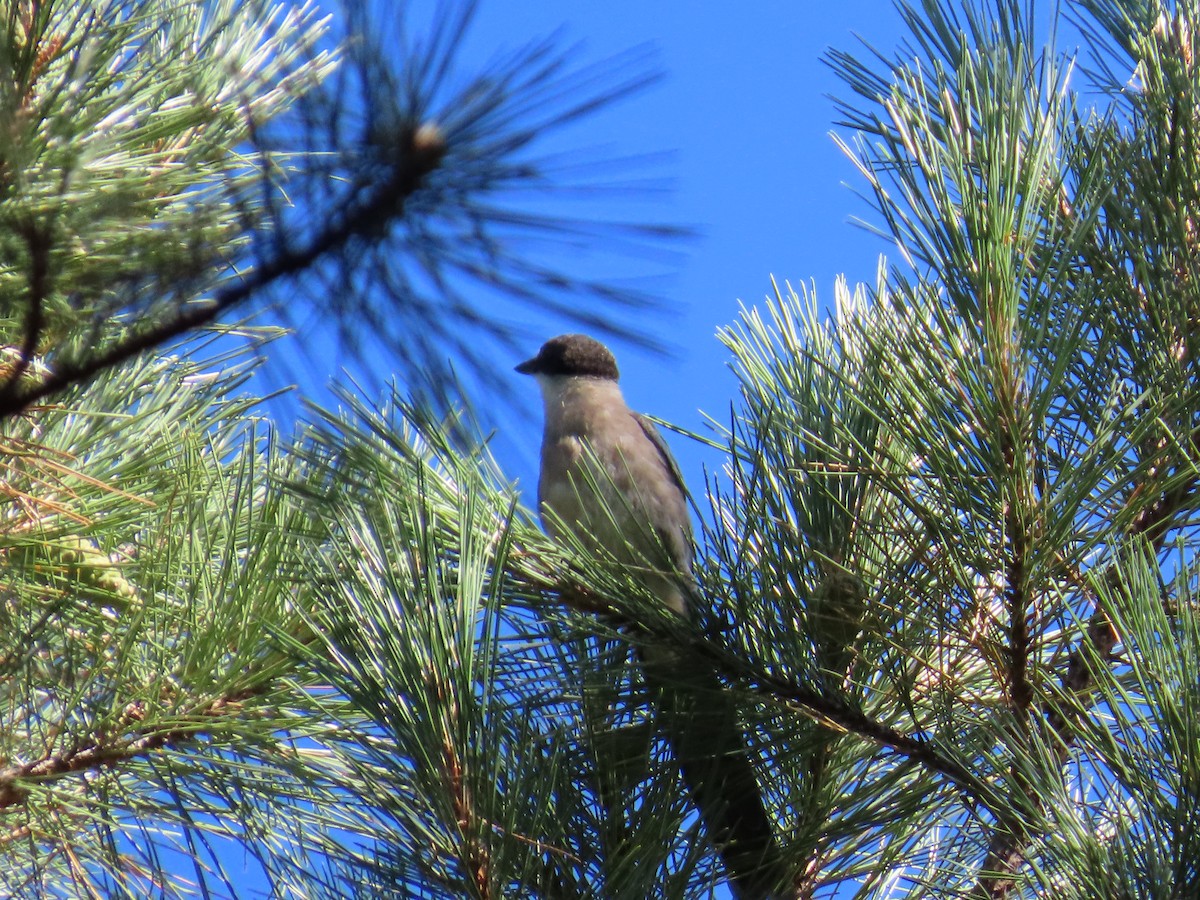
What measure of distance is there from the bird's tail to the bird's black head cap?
222cm

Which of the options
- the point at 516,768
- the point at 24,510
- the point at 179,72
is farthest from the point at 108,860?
the point at 179,72

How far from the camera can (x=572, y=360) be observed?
412 centimetres

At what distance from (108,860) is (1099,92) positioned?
211 cm

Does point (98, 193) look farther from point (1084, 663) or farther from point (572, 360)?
point (572, 360)

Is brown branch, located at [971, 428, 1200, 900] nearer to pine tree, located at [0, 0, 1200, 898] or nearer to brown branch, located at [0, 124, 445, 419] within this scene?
pine tree, located at [0, 0, 1200, 898]

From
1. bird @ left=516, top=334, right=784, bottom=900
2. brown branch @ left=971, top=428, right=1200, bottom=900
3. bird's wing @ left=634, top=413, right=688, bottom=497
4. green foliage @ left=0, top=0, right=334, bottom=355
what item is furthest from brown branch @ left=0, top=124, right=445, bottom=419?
bird's wing @ left=634, top=413, right=688, bottom=497

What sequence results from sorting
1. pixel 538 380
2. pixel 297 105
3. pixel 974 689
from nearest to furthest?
pixel 297 105
pixel 974 689
pixel 538 380

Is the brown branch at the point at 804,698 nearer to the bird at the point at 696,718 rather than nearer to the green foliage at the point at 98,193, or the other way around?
the bird at the point at 696,718

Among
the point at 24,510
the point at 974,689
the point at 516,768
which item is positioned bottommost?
the point at 516,768

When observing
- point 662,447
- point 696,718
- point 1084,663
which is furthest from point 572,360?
point 1084,663

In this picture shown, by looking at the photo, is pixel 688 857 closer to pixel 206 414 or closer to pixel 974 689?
pixel 974 689

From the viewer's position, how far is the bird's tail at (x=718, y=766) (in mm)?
1851

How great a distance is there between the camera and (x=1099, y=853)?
1371 mm

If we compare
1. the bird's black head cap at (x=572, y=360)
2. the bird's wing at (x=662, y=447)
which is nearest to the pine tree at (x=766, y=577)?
the bird's wing at (x=662, y=447)
